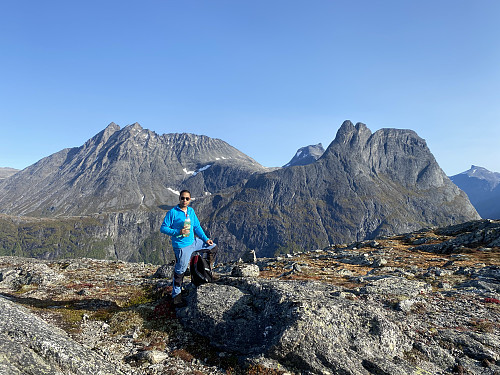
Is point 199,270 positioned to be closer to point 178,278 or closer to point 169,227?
point 178,278

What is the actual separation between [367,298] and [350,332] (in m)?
5.45

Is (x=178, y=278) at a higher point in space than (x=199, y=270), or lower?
lower

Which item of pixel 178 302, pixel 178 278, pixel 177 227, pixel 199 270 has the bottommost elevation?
pixel 178 302

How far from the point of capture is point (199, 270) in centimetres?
1541

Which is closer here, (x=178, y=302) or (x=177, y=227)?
(x=177, y=227)

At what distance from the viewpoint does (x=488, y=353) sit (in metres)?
10.7

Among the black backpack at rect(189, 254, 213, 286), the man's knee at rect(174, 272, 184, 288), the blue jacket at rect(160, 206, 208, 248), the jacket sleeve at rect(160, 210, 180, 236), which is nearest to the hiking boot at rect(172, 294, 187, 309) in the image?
the man's knee at rect(174, 272, 184, 288)

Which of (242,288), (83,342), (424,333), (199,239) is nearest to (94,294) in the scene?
(83,342)

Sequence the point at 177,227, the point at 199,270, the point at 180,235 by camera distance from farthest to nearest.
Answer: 1. the point at 199,270
2. the point at 177,227
3. the point at 180,235

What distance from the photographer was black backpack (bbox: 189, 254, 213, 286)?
1534cm

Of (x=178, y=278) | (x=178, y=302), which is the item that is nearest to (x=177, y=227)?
(x=178, y=278)

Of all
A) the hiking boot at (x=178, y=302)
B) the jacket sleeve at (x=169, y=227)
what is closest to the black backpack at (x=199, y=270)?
the hiking boot at (x=178, y=302)

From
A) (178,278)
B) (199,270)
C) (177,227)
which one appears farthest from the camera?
(199,270)

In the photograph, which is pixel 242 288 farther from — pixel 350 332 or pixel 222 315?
pixel 350 332
